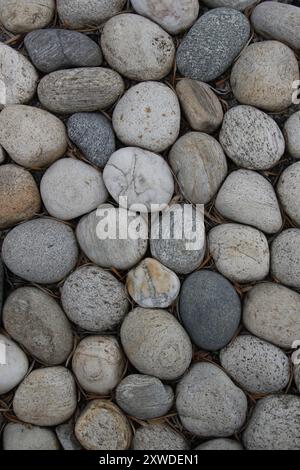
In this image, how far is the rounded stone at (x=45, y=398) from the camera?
57.7 inches

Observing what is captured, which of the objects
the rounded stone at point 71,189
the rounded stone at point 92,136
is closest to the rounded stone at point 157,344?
the rounded stone at point 71,189

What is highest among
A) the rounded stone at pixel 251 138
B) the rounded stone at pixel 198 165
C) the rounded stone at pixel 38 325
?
the rounded stone at pixel 251 138

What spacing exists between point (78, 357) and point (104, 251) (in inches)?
12.1

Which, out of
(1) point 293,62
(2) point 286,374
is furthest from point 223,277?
(1) point 293,62

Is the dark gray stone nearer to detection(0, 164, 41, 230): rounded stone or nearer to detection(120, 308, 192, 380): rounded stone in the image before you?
detection(120, 308, 192, 380): rounded stone

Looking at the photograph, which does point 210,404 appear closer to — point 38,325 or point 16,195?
point 38,325

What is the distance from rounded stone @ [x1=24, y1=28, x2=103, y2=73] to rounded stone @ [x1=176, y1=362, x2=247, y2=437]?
0.97 metres

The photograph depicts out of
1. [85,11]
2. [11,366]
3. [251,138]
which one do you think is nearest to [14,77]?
[85,11]

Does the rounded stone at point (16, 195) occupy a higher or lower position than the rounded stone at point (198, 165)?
lower

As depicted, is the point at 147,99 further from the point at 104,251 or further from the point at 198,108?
the point at 104,251

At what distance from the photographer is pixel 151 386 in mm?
1446

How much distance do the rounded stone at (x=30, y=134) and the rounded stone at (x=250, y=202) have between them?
0.51m

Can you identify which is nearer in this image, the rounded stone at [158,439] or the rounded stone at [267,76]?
the rounded stone at [158,439]

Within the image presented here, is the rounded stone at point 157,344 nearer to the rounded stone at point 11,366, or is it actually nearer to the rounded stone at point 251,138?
the rounded stone at point 11,366
